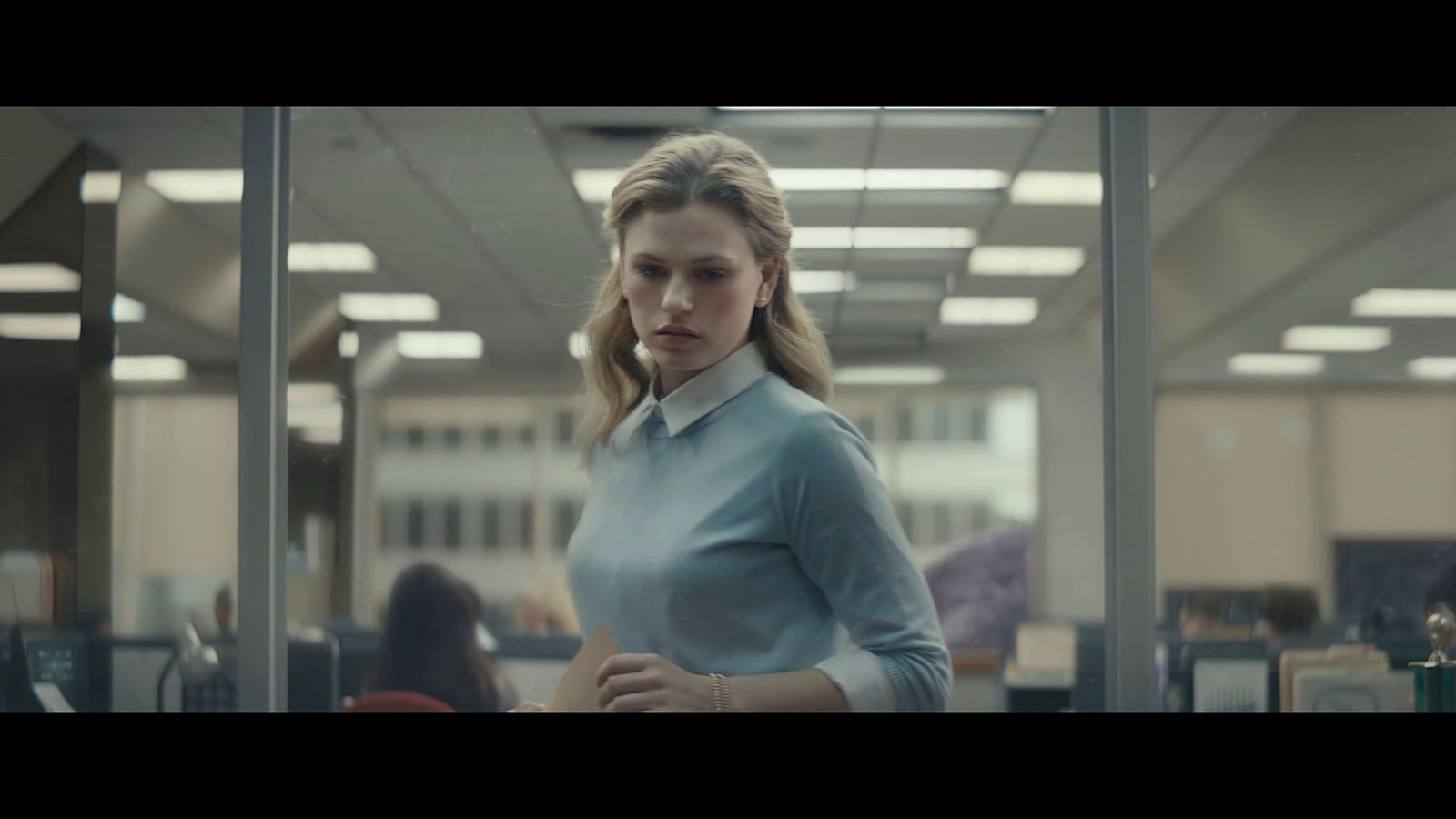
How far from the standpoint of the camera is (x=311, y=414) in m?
3.92

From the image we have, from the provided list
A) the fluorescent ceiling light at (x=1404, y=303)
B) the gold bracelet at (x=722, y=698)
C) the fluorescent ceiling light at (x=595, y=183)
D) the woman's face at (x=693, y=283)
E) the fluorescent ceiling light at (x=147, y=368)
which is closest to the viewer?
the gold bracelet at (x=722, y=698)

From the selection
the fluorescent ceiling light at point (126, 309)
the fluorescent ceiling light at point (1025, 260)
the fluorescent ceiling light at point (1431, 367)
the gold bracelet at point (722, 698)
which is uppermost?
the fluorescent ceiling light at point (1025, 260)

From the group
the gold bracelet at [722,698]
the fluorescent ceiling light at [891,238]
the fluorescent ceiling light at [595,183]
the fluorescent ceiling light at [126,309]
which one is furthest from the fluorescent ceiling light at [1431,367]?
the fluorescent ceiling light at [126,309]

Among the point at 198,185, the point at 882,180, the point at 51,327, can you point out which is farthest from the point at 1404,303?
the point at 51,327

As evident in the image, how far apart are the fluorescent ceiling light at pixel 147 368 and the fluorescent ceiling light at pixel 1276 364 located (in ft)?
8.18

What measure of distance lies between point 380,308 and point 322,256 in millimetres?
193

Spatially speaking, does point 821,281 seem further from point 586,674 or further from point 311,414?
point 311,414

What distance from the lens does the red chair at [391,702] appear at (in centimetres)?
385

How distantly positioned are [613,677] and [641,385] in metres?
0.66

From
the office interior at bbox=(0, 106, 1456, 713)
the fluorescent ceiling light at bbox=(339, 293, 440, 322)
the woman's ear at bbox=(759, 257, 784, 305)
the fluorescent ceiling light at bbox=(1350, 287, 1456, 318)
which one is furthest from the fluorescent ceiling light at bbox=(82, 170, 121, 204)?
the fluorescent ceiling light at bbox=(1350, 287, 1456, 318)

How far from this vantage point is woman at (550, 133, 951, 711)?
11.8 feet

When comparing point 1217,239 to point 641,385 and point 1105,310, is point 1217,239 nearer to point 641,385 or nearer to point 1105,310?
point 1105,310

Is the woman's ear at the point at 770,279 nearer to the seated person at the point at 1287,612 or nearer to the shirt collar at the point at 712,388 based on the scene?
the shirt collar at the point at 712,388
